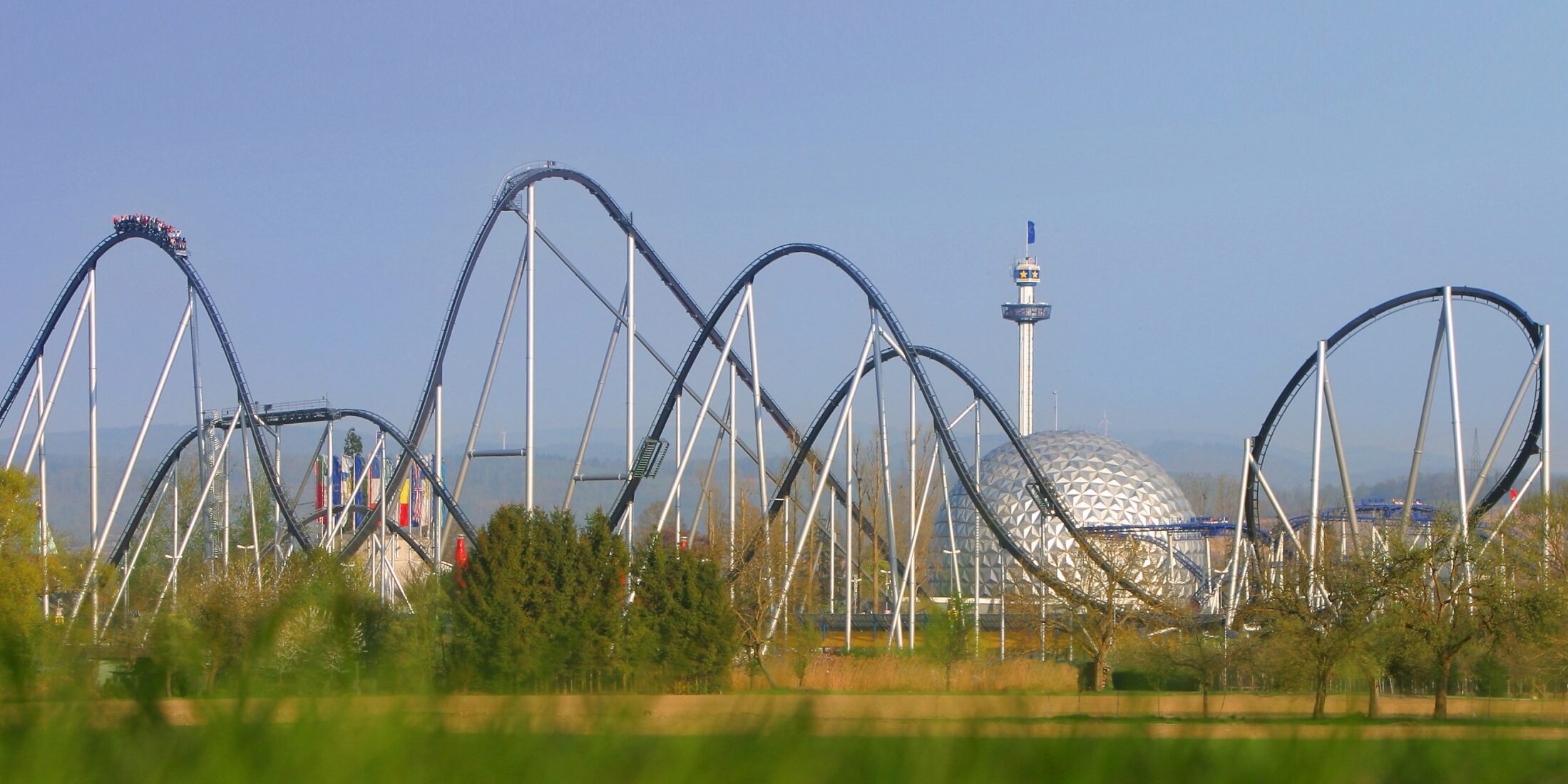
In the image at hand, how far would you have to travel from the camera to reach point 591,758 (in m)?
2.33

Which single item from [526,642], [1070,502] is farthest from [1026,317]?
[526,642]

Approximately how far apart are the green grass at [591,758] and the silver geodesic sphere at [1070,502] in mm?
38441

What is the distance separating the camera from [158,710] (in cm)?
258

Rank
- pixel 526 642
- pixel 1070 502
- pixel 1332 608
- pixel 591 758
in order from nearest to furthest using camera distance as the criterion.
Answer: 1. pixel 591 758
2. pixel 526 642
3. pixel 1332 608
4. pixel 1070 502

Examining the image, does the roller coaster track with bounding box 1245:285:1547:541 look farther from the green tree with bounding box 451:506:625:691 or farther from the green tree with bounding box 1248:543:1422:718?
the green tree with bounding box 451:506:625:691

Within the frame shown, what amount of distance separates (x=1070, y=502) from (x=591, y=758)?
44696 mm

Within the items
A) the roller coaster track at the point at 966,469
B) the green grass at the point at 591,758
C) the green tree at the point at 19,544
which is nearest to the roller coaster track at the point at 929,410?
the roller coaster track at the point at 966,469

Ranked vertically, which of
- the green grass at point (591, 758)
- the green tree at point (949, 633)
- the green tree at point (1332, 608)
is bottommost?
the green tree at point (949, 633)

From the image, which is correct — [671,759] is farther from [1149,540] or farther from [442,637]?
[1149,540]

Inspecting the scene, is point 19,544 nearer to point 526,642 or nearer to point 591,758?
point 526,642

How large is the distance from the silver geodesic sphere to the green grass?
38.4 m

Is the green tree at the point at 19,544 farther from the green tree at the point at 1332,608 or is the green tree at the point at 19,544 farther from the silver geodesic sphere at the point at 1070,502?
the silver geodesic sphere at the point at 1070,502

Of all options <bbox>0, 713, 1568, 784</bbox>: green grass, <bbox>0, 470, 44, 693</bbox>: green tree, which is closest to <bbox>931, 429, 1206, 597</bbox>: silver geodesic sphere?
<bbox>0, 470, 44, 693</bbox>: green tree

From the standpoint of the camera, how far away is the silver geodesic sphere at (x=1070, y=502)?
4450 centimetres
